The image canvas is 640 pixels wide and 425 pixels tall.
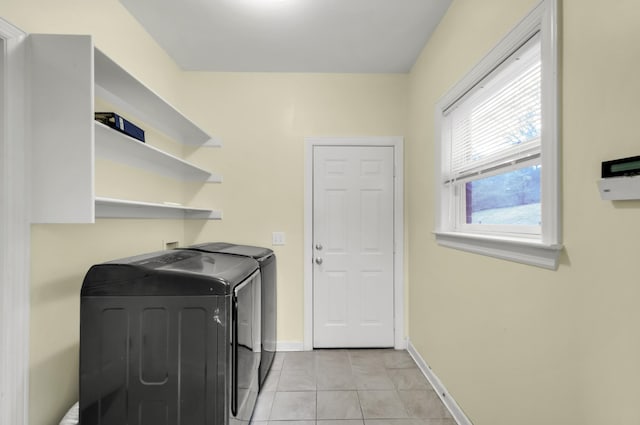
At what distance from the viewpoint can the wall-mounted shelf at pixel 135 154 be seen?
1556mm

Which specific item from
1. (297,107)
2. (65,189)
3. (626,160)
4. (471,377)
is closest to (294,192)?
(297,107)

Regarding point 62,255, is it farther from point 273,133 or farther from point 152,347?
point 273,133

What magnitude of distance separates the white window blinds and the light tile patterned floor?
1.57 meters

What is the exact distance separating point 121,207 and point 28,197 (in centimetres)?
60

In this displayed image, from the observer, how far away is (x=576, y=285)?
966 mm

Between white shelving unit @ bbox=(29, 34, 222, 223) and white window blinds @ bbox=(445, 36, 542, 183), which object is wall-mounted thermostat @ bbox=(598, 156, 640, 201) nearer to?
white window blinds @ bbox=(445, 36, 542, 183)

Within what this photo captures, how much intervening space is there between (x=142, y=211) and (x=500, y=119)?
7.64 feet

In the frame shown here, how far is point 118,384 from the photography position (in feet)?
4.23

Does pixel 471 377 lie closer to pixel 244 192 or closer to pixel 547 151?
pixel 547 151

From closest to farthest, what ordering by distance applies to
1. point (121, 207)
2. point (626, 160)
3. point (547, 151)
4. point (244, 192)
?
point (626, 160) < point (547, 151) < point (121, 207) < point (244, 192)

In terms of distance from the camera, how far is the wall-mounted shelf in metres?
1.56

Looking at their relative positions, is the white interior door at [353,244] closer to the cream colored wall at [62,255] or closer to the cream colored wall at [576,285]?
the cream colored wall at [576,285]

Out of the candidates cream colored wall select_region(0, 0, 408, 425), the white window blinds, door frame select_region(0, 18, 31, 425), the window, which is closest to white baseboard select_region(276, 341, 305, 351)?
cream colored wall select_region(0, 0, 408, 425)

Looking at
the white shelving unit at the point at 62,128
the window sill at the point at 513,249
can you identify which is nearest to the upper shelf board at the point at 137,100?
the white shelving unit at the point at 62,128
